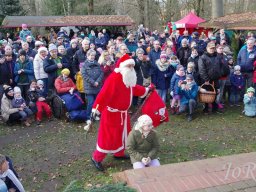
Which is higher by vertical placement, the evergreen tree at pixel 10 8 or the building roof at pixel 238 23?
the evergreen tree at pixel 10 8

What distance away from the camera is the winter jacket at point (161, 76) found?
948 cm

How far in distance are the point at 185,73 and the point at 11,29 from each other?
71.1 ft

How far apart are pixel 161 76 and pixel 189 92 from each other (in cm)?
107

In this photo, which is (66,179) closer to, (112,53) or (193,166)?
(193,166)

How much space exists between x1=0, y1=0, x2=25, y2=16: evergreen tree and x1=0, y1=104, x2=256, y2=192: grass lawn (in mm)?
23278

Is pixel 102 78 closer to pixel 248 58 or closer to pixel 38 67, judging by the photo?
pixel 38 67

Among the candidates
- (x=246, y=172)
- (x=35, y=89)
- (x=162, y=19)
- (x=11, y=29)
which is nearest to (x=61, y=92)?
(x=35, y=89)

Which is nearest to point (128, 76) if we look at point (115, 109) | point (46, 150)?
point (115, 109)

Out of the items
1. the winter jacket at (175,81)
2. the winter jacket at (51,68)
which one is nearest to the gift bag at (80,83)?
the winter jacket at (51,68)

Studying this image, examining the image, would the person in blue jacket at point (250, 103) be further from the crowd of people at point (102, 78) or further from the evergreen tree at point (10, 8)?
the evergreen tree at point (10, 8)

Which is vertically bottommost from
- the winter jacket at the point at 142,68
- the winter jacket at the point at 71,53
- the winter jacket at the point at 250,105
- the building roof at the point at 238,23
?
the winter jacket at the point at 250,105

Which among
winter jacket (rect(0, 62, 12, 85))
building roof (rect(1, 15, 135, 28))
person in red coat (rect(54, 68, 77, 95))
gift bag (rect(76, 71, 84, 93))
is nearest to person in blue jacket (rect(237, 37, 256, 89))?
gift bag (rect(76, 71, 84, 93))

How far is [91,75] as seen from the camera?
8500 mm

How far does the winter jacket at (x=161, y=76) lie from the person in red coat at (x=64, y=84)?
2185 mm
